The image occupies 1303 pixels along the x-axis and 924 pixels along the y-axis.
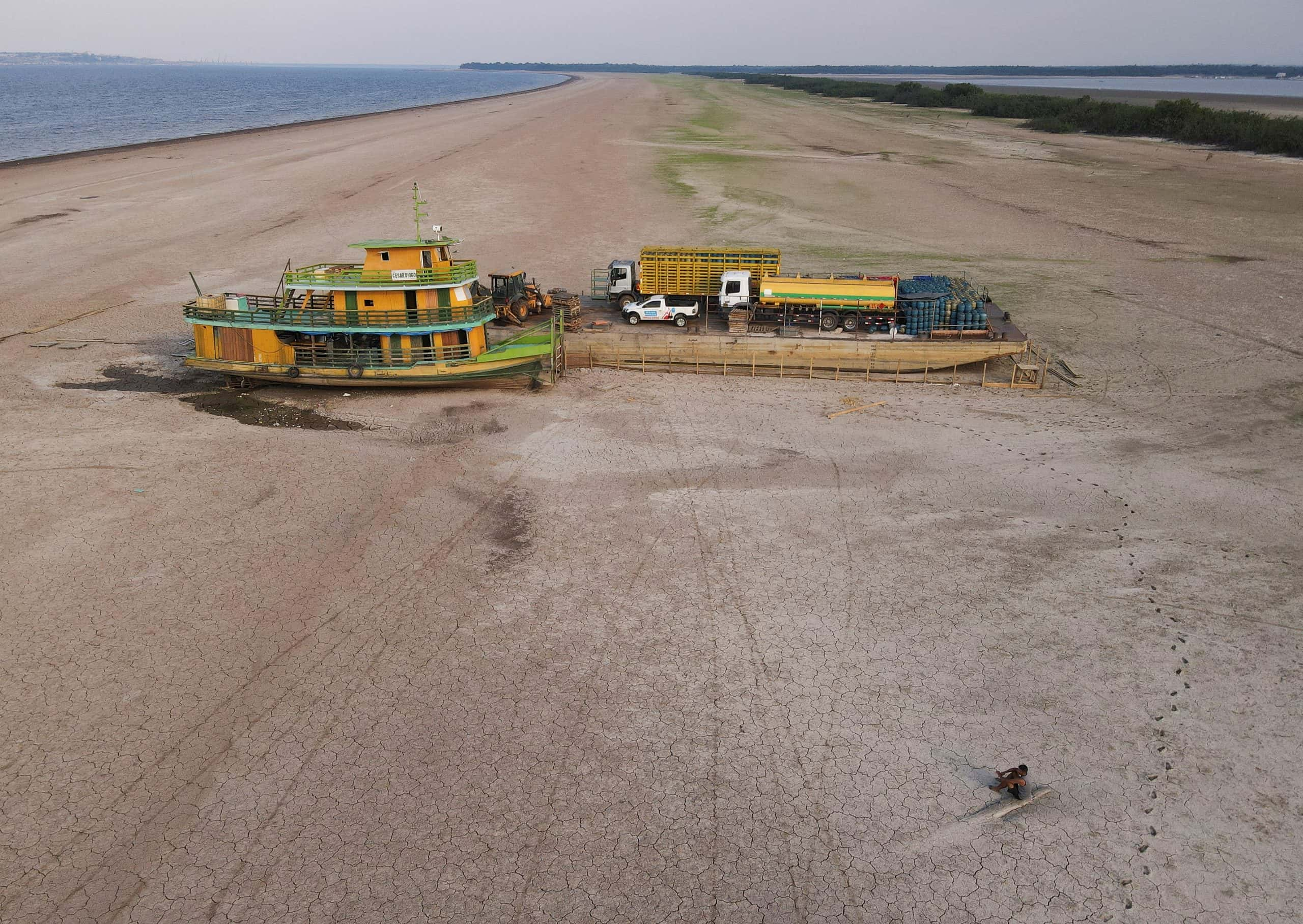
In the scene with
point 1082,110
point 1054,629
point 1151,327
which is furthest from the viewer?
point 1082,110

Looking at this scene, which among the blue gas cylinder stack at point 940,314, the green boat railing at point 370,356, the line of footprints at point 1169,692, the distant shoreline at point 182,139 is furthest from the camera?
the distant shoreline at point 182,139

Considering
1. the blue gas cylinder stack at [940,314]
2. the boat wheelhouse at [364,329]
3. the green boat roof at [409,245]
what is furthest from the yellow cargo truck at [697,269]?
the green boat roof at [409,245]

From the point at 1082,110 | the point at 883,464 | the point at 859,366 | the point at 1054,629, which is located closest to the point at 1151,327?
the point at 859,366

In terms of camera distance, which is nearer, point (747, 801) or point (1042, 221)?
point (747, 801)

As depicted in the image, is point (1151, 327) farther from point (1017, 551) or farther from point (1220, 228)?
point (1220, 228)

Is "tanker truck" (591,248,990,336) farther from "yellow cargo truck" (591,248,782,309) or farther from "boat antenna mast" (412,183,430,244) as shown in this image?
"boat antenna mast" (412,183,430,244)

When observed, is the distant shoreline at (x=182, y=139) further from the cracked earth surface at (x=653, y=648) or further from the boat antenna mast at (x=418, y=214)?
the boat antenna mast at (x=418, y=214)
